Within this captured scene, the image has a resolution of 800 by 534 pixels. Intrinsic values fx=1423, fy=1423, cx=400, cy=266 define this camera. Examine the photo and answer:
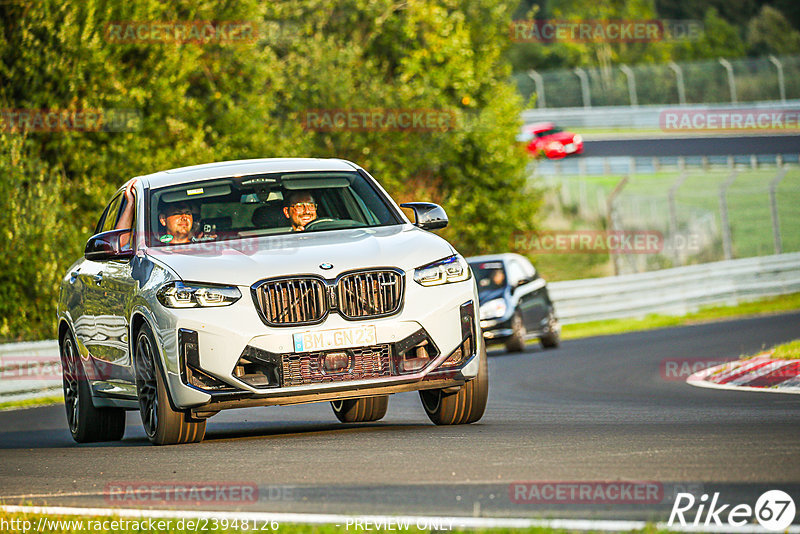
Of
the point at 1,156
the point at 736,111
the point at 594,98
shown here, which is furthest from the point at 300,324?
the point at 594,98

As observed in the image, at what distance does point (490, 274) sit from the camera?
893 inches

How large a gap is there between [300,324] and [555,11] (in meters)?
89.1

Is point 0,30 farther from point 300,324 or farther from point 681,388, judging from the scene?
point 300,324

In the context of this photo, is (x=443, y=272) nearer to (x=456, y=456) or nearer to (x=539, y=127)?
(x=456, y=456)

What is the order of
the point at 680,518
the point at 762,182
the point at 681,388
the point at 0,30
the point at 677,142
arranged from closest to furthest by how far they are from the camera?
1. the point at 680,518
2. the point at 681,388
3. the point at 0,30
4. the point at 762,182
5. the point at 677,142

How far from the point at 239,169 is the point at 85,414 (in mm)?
2333

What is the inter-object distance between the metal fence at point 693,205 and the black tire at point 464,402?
18.4m

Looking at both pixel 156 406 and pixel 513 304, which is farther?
pixel 513 304

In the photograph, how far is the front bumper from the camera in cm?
888

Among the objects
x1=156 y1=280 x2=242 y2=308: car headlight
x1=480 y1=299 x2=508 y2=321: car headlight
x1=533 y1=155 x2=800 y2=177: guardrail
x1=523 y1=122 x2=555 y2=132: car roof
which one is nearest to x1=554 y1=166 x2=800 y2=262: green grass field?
x1=533 y1=155 x2=800 y2=177: guardrail

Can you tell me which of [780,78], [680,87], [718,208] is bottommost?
[718,208]

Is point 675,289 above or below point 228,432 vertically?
below

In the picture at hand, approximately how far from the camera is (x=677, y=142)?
5456cm

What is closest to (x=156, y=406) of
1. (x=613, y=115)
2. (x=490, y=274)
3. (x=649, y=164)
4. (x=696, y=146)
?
(x=490, y=274)
